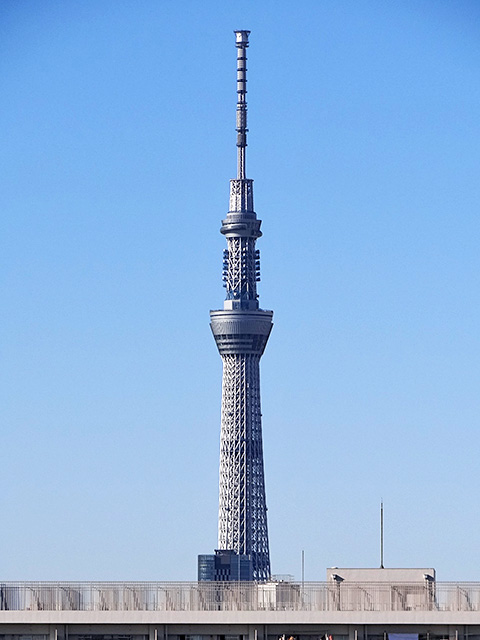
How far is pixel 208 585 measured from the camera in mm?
104562

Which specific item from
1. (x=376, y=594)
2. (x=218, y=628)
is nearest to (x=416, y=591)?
(x=376, y=594)

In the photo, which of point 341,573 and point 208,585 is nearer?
point 208,585

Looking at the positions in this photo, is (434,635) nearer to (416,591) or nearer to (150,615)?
(416,591)

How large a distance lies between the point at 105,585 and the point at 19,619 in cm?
488

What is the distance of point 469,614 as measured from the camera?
102562 millimetres

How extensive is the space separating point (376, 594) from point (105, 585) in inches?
587

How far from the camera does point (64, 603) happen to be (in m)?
105

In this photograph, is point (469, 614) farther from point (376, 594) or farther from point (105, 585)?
point (105, 585)

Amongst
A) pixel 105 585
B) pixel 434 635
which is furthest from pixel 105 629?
pixel 434 635

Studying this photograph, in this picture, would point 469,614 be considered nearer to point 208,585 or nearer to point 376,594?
point 376,594

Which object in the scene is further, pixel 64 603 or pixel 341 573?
pixel 341 573

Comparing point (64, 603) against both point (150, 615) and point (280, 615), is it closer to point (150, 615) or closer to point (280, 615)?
point (150, 615)

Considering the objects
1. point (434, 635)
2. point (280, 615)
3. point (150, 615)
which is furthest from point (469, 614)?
point (150, 615)

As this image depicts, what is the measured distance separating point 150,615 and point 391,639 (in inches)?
505
